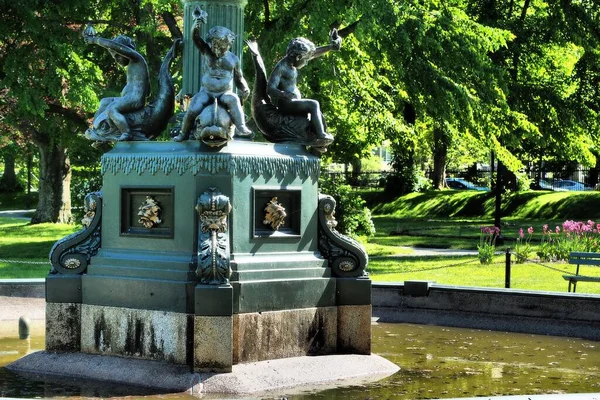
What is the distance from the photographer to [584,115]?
96.4 feet

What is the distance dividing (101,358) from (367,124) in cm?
1596

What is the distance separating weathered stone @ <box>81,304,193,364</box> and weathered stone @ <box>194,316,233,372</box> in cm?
26

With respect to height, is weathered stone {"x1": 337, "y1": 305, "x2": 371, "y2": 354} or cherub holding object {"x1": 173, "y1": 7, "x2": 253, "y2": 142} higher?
cherub holding object {"x1": 173, "y1": 7, "x2": 253, "y2": 142}

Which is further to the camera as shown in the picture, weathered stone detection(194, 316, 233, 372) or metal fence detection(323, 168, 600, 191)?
metal fence detection(323, 168, 600, 191)

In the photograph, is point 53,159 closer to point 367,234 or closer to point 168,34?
point 168,34

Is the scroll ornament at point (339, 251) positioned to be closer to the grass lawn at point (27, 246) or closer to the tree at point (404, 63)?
the grass lawn at point (27, 246)

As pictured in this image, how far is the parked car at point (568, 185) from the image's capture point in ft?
174

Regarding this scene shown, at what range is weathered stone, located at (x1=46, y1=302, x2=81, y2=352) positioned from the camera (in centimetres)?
1025

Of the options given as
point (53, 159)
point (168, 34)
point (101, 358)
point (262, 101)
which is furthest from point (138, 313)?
point (53, 159)

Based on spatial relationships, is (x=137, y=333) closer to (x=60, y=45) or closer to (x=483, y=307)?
(x=483, y=307)

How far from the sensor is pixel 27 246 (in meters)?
28.0

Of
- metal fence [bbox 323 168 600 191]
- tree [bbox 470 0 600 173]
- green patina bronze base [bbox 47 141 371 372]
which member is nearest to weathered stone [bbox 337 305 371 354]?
green patina bronze base [bbox 47 141 371 372]

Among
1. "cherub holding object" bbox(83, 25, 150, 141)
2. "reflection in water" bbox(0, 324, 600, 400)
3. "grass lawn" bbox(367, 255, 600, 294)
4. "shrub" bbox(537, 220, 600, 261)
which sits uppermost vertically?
"cherub holding object" bbox(83, 25, 150, 141)

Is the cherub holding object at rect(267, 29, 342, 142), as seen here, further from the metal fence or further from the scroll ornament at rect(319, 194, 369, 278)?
the metal fence
